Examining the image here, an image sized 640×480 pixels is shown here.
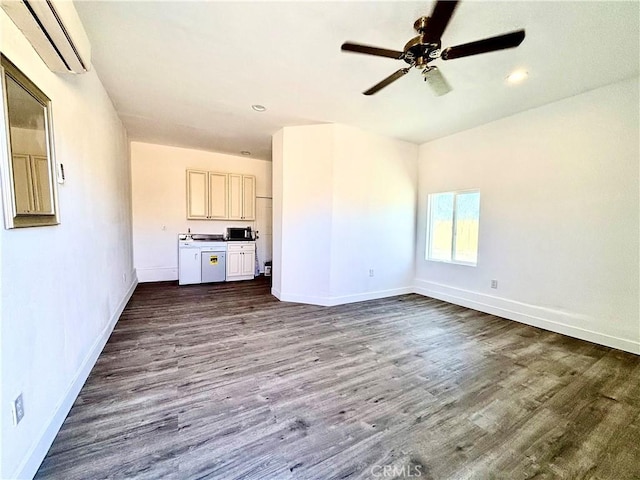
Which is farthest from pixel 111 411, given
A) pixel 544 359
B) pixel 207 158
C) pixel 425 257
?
pixel 207 158

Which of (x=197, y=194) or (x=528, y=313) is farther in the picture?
(x=197, y=194)

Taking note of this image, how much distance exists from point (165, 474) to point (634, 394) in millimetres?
3392

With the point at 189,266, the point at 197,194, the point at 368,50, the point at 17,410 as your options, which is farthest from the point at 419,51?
the point at 189,266

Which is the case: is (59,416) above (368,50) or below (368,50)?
below

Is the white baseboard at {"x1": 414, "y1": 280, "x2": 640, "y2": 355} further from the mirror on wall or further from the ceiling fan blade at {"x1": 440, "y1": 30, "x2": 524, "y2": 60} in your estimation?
the mirror on wall

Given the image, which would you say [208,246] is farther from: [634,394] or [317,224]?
[634,394]

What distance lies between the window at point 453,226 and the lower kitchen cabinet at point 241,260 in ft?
12.6

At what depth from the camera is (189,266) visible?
17.9 feet

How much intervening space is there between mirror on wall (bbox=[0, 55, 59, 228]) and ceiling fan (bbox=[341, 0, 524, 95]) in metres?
1.87

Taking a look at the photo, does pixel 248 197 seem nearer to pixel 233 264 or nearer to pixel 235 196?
pixel 235 196

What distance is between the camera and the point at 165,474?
52.7 inches

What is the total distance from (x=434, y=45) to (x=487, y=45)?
13.6 inches

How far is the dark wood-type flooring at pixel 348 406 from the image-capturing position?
143 centimetres

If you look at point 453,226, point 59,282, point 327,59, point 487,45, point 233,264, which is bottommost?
point 233,264
